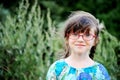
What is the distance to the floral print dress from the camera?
4199mm

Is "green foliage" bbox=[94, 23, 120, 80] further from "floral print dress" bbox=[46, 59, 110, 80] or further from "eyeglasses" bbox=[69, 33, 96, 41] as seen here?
"eyeglasses" bbox=[69, 33, 96, 41]

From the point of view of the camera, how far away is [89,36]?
13.8 ft

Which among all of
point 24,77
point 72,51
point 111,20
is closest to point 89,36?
point 72,51

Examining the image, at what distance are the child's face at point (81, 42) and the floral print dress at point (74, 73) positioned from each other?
138mm

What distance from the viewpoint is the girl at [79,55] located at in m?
4.19

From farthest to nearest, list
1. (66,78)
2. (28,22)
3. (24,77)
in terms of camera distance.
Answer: (28,22) < (24,77) < (66,78)

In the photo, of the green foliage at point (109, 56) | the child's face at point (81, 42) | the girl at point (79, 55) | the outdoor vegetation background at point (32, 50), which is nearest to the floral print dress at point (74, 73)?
the girl at point (79, 55)

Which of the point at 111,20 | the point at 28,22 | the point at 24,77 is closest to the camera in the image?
the point at 24,77

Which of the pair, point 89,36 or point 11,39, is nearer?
point 89,36

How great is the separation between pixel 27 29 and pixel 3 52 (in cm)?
40

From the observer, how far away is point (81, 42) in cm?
418

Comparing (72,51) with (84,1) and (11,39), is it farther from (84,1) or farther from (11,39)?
(84,1)

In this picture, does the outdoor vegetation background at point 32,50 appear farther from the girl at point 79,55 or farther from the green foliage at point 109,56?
the girl at point 79,55

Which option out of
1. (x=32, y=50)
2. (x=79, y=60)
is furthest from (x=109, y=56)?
(x=79, y=60)
